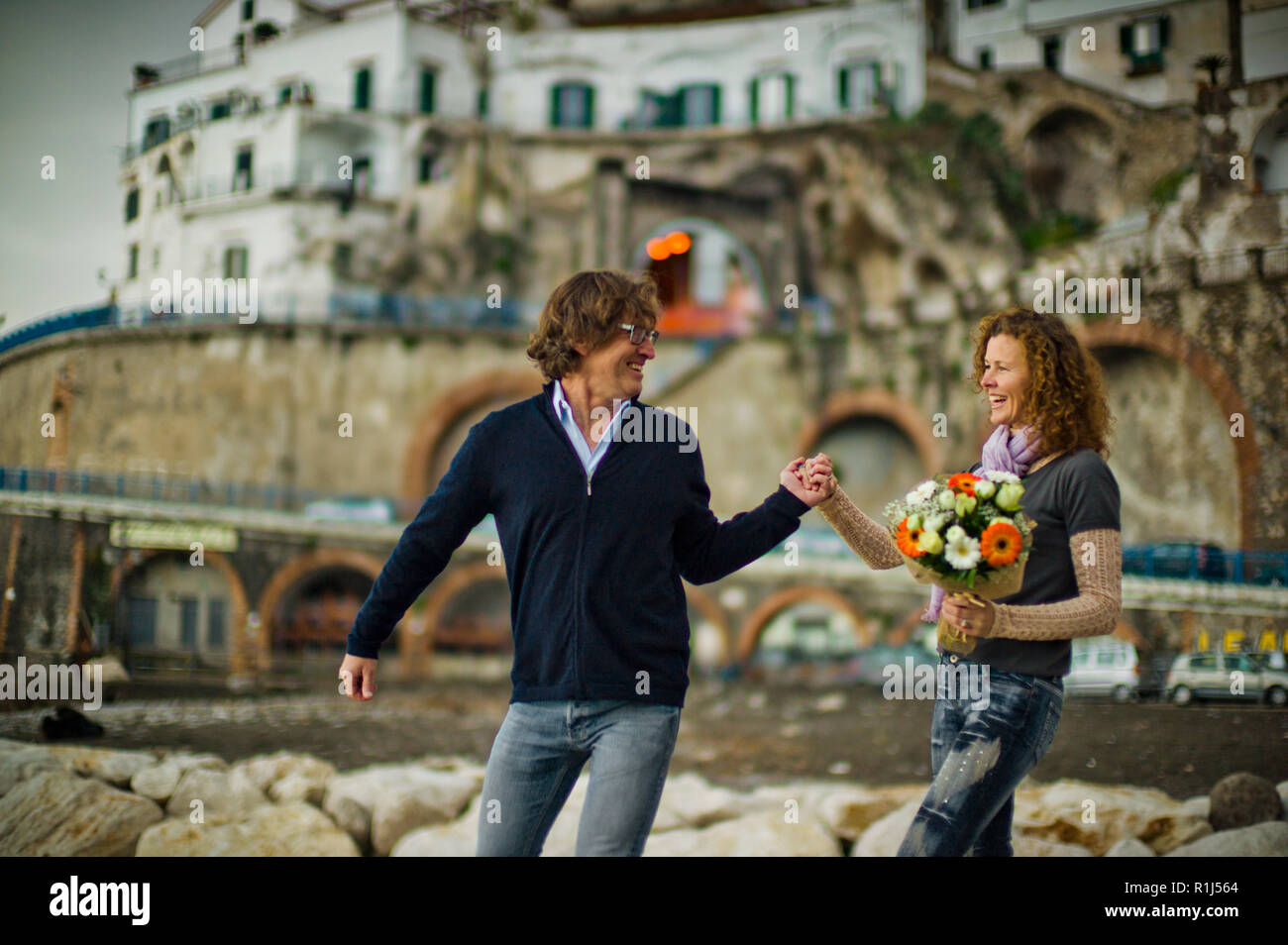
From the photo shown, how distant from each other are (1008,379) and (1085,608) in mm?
734

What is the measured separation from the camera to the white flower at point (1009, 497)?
3047 millimetres

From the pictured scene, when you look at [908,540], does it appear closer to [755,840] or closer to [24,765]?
[755,840]

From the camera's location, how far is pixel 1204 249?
9531mm

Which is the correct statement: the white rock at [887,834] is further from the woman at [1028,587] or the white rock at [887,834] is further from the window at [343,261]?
the window at [343,261]

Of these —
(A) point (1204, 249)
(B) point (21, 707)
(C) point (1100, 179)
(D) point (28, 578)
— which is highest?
(C) point (1100, 179)

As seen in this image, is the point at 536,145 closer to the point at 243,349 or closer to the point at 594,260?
the point at 594,260

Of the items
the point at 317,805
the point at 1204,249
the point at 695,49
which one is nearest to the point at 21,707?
the point at 317,805

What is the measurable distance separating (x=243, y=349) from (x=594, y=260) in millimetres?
7175

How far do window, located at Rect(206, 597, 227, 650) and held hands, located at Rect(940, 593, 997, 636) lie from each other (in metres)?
10.4

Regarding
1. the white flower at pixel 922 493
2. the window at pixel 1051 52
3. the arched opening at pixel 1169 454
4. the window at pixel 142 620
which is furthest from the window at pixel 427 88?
the white flower at pixel 922 493

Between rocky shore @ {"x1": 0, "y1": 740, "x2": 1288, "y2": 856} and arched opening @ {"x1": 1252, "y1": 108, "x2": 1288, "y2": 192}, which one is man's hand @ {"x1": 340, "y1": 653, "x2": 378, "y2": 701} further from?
arched opening @ {"x1": 1252, "y1": 108, "x2": 1288, "y2": 192}

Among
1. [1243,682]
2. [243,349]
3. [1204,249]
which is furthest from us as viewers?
[243,349]

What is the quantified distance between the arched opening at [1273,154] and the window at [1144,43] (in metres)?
2.25

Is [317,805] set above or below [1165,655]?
below
